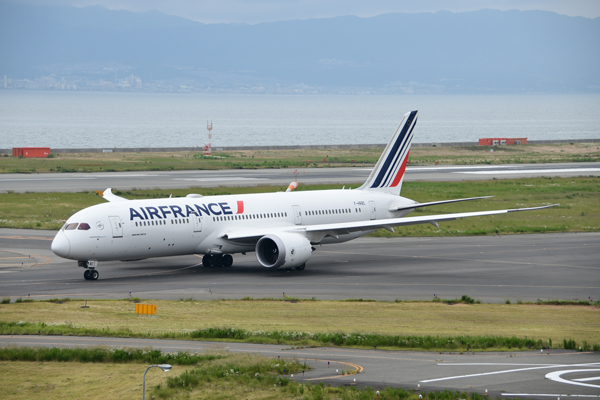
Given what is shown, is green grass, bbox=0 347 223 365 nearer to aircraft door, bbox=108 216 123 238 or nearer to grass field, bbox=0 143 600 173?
aircraft door, bbox=108 216 123 238

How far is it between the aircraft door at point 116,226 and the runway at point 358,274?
280 centimetres

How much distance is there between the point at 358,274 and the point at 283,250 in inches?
198

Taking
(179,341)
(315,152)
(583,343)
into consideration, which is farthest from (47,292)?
(315,152)

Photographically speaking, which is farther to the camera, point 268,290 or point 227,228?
point 227,228

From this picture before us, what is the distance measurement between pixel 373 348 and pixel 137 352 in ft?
27.6

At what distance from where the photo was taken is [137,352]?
25297 mm

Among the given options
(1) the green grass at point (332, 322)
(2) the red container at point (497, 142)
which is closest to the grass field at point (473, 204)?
(1) the green grass at point (332, 322)

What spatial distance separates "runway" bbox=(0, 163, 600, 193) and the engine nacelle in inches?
1664

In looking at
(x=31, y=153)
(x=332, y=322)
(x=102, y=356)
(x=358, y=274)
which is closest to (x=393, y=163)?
(x=358, y=274)

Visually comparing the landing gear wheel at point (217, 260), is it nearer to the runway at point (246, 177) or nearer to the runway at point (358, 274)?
the runway at point (358, 274)

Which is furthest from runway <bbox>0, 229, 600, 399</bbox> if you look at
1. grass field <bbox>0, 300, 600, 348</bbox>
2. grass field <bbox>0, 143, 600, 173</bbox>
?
grass field <bbox>0, 143, 600, 173</bbox>

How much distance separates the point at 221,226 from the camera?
4778 cm

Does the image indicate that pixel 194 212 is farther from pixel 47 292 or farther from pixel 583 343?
pixel 583 343

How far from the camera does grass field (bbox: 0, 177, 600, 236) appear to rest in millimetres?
65875
